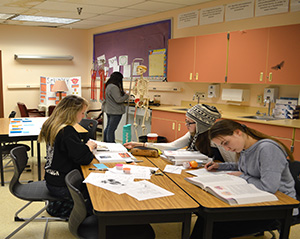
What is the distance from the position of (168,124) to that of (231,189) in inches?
134

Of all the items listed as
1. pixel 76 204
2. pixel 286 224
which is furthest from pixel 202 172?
pixel 76 204

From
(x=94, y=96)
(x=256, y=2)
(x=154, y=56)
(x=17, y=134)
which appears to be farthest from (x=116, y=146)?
(x=94, y=96)

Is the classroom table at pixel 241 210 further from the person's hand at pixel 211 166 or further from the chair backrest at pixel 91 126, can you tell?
the chair backrest at pixel 91 126

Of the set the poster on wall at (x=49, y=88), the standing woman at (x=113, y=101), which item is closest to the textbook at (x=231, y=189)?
the standing woman at (x=113, y=101)

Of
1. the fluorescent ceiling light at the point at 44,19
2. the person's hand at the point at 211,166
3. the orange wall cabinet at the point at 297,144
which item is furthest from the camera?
the fluorescent ceiling light at the point at 44,19

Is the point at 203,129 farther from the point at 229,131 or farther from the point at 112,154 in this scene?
the point at 112,154

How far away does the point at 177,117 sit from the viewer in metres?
5.14

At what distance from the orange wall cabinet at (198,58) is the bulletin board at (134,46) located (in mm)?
681

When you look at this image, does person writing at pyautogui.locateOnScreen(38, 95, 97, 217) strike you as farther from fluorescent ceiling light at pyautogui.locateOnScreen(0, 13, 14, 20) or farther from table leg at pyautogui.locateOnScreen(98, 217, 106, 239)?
fluorescent ceiling light at pyautogui.locateOnScreen(0, 13, 14, 20)

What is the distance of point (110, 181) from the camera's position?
7.04 feet

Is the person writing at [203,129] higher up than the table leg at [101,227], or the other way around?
the person writing at [203,129]

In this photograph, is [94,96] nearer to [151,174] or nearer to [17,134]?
[17,134]

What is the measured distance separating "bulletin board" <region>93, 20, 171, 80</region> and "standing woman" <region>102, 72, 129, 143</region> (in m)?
1.00

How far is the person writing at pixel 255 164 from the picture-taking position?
6.56 ft
